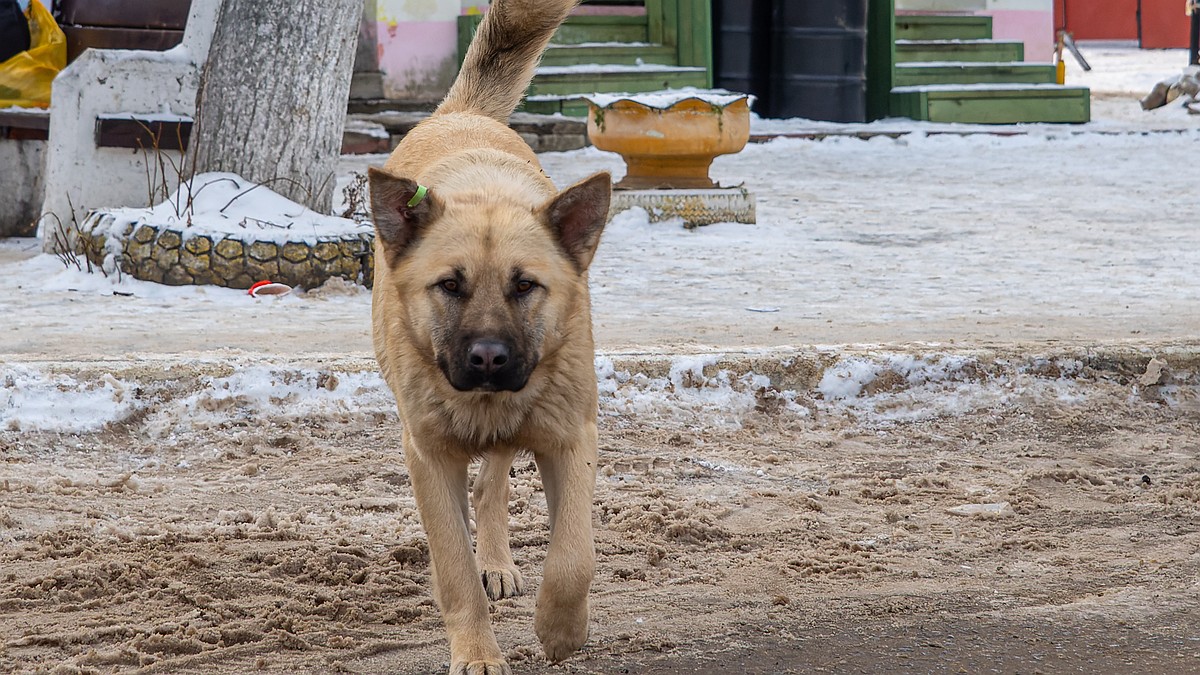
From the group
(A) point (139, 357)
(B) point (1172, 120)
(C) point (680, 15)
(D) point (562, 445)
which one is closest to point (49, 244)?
(A) point (139, 357)

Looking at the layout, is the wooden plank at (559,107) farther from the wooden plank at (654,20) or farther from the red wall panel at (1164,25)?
the red wall panel at (1164,25)

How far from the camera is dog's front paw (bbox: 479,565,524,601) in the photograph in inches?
148

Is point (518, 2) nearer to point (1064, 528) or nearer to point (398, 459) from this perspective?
point (398, 459)

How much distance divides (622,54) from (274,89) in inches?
323

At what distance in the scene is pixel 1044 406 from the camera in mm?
5316

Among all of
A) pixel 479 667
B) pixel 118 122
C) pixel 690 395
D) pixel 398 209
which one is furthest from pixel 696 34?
pixel 479 667

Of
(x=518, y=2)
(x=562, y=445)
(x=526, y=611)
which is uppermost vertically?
(x=518, y=2)

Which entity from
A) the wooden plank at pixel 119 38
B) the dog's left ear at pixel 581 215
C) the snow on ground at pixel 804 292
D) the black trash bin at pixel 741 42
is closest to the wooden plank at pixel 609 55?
the black trash bin at pixel 741 42

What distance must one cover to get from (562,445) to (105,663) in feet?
3.74

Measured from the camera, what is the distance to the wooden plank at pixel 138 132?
803 centimetres

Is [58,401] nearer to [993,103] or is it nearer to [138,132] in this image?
[138,132]

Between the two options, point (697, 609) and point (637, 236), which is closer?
point (697, 609)

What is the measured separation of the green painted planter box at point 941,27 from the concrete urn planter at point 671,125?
8.04 m

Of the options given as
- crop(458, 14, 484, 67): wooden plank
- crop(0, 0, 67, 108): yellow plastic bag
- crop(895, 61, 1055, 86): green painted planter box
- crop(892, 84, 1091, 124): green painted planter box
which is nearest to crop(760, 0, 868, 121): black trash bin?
crop(892, 84, 1091, 124): green painted planter box
